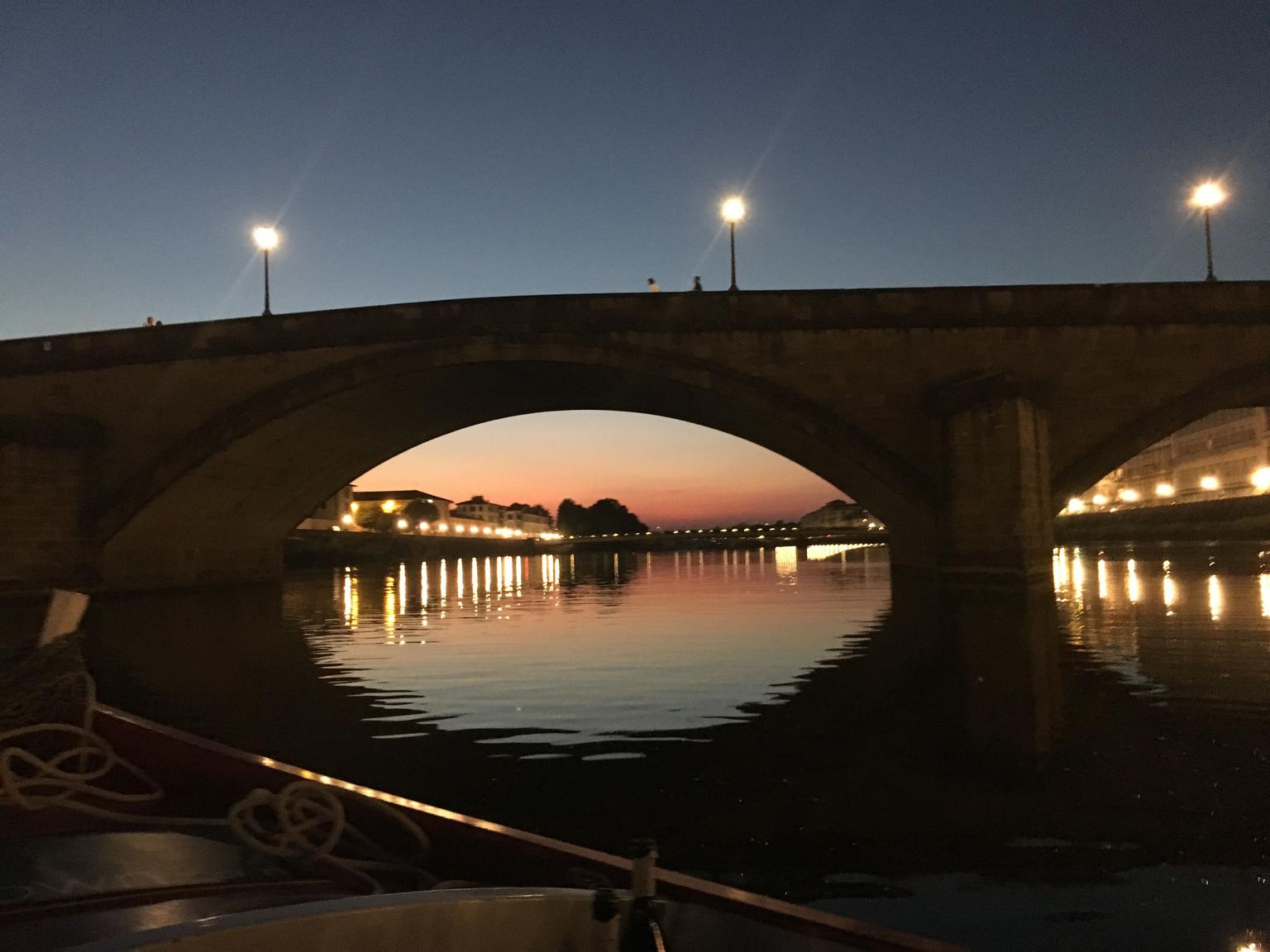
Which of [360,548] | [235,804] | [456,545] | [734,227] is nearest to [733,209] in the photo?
[734,227]

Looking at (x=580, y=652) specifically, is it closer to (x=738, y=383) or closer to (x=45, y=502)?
(x=738, y=383)

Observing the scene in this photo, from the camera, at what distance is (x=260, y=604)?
78.6 ft

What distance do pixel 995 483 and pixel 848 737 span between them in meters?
15.6

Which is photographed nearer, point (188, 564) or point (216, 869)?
point (216, 869)

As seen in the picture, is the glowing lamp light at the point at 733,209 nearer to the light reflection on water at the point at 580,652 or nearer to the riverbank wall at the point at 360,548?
the light reflection on water at the point at 580,652

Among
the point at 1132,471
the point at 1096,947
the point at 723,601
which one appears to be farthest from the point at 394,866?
the point at 1132,471

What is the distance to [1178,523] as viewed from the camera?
5597cm

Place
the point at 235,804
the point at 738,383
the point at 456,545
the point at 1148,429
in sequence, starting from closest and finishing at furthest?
1. the point at 235,804
2. the point at 1148,429
3. the point at 738,383
4. the point at 456,545

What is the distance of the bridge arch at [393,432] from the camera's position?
24391mm

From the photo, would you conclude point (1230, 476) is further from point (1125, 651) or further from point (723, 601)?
point (1125, 651)

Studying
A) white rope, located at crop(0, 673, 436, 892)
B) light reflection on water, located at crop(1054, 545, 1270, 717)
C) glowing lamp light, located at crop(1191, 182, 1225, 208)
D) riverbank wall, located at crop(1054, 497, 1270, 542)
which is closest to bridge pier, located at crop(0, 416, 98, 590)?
white rope, located at crop(0, 673, 436, 892)

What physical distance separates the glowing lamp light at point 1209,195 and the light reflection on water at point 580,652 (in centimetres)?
1397

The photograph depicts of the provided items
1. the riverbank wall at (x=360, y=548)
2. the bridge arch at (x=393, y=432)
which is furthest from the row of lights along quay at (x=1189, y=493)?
the riverbank wall at (x=360, y=548)

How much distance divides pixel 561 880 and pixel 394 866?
79cm
